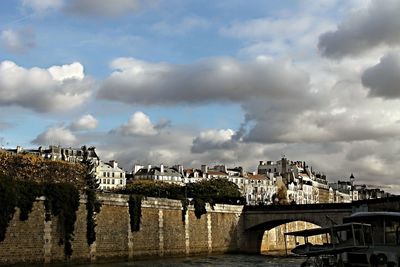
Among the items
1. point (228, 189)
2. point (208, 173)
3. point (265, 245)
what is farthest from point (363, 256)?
point (208, 173)

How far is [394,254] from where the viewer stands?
2384 cm

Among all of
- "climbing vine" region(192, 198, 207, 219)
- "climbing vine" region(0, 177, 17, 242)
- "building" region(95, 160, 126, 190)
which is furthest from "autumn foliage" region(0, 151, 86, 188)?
"building" region(95, 160, 126, 190)

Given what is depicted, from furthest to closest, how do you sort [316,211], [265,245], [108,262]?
[265,245]
[316,211]
[108,262]

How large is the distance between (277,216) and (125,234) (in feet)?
80.7

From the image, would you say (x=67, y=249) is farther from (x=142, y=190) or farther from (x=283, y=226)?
(x=142, y=190)

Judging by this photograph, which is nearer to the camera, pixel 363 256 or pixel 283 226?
pixel 363 256

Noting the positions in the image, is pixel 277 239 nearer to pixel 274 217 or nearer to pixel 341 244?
pixel 274 217

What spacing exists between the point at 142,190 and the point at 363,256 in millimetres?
77450

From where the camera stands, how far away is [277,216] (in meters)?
69.1

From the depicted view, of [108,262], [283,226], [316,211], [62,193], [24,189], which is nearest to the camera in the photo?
[24,189]

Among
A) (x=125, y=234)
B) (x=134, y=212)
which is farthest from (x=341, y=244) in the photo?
(x=134, y=212)

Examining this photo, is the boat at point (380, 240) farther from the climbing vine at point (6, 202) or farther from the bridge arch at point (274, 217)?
the bridge arch at point (274, 217)

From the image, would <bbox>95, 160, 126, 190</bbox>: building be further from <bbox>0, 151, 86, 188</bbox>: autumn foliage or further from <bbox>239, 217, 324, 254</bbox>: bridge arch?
<bbox>239, 217, 324, 254</bbox>: bridge arch

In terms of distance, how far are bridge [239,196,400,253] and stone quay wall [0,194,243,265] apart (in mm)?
1444
